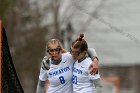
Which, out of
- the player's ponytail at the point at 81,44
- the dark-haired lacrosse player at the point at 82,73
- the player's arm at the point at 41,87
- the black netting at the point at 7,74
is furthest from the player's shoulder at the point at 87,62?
the black netting at the point at 7,74

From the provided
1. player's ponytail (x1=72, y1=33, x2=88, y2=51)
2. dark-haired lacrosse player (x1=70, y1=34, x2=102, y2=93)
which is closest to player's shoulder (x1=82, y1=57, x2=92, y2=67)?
dark-haired lacrosse player (x1=70, y1=34, x2=102, y2=93)

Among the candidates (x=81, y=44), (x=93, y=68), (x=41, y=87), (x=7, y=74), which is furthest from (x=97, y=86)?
(x=7, y=74)

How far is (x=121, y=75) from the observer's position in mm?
54812

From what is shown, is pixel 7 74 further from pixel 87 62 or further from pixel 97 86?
pixel 97 86

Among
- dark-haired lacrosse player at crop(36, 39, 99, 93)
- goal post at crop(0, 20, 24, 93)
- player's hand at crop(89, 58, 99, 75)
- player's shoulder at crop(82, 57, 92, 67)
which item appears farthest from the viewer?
goal post at crop(0, 20, 24, 93)

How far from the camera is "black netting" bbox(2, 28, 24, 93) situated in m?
10.6

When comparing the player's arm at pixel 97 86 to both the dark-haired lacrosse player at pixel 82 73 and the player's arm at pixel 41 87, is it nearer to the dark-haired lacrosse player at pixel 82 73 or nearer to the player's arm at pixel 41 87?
the dark-haired lacrosse player at pixel 82 73

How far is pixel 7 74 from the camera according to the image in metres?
10.7

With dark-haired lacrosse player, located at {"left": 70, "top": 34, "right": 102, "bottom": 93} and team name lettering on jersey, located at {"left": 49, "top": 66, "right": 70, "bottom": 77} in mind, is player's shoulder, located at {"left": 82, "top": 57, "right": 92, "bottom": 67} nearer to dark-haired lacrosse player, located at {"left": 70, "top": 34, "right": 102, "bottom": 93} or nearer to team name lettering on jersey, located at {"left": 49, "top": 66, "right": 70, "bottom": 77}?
dark-haired lacrosse player, located at {"left": 70, "top": 34, "right": 102, "bottom": 93}

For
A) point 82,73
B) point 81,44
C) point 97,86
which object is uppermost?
point 81,44

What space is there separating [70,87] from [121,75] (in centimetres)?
4460

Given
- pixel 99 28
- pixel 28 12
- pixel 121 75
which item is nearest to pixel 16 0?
pixel 28 12

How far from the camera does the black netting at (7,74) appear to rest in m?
10.6

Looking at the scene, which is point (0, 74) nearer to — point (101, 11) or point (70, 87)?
point (70, 87)
